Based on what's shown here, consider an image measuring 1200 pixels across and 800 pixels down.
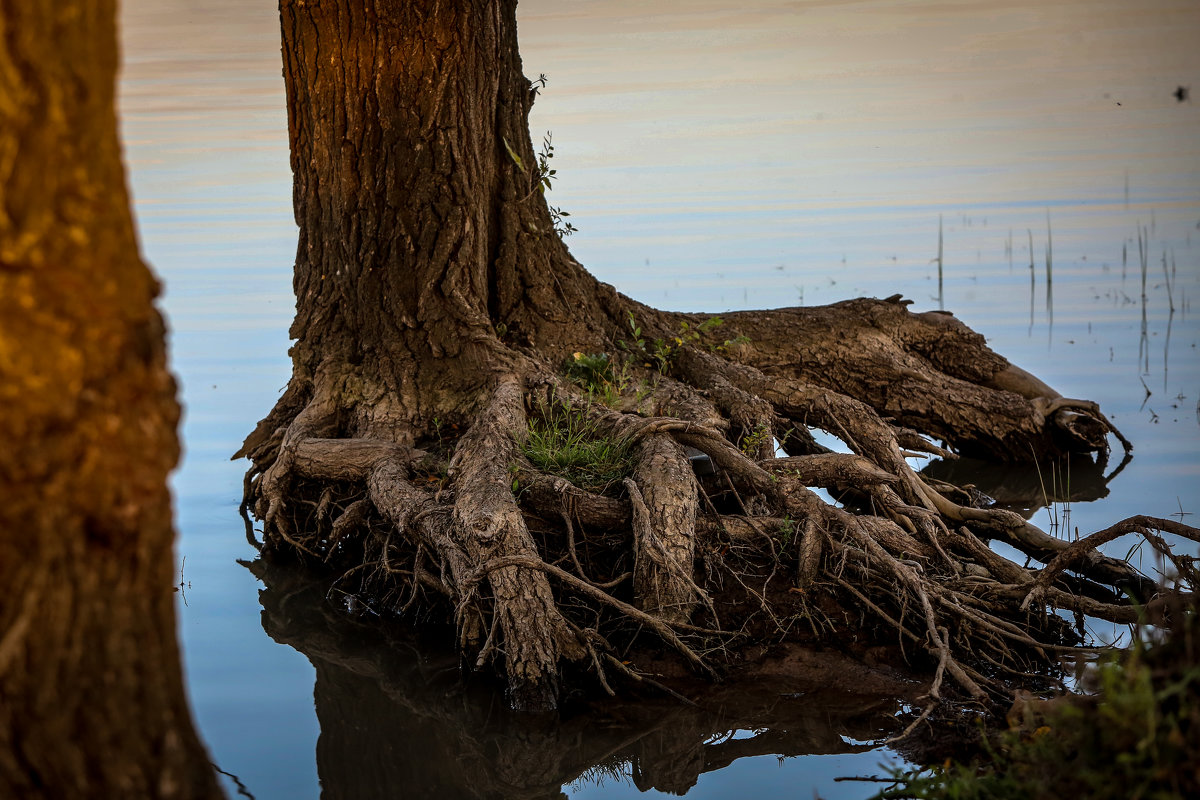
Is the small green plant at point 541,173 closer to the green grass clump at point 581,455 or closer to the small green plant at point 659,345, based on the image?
the small green plant at point 659,345

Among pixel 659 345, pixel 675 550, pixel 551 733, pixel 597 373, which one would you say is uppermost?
pixel 659 345

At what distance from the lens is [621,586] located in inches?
203

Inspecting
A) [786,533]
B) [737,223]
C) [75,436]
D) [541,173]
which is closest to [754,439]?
[786,533]

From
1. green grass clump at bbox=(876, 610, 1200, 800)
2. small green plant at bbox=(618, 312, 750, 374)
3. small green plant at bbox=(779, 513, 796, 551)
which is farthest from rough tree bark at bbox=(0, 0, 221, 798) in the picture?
small green plant at bbox=(618, 312, 750, 374)

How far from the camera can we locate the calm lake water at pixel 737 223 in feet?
14.9

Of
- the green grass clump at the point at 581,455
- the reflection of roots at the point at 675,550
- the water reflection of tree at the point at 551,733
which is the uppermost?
the green grass clump at the point at 581,455

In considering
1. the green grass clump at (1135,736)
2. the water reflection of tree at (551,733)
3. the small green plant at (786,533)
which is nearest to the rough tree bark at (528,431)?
the small green plant at (786,533)

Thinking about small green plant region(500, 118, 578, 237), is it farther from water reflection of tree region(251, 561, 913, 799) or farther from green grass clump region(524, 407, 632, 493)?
water reflection of tree region(251, 561, 913, 799)

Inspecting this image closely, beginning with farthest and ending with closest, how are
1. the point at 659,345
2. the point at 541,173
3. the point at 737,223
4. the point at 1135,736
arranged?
the point at 737,223 < the point at 659,345 < the point at 541,173 < the point at 1135,736

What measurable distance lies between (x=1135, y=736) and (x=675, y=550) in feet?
8.75

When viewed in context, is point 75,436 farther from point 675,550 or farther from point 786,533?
point 786,533

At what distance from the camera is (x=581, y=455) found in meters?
5.59

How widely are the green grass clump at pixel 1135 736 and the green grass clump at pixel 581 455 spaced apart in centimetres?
282

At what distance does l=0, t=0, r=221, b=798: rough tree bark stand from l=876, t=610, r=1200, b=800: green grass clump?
1.85 m
